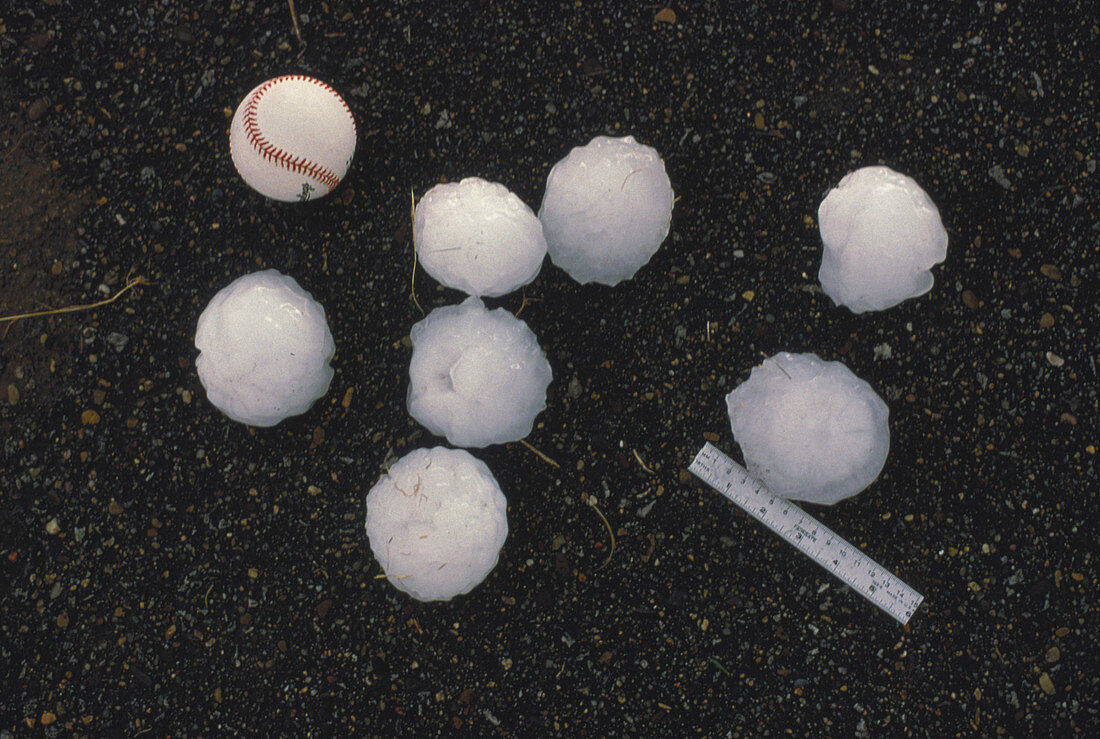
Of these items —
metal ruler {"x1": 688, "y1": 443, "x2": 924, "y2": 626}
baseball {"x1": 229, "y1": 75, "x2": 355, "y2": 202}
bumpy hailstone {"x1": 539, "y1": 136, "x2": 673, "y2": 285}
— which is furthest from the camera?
metal ruler {"x1": 688, "y1": 443, "x2": 924, "y2": 626}

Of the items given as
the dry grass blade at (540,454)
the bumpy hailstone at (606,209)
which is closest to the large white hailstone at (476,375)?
the dry grass blade at (540,454)

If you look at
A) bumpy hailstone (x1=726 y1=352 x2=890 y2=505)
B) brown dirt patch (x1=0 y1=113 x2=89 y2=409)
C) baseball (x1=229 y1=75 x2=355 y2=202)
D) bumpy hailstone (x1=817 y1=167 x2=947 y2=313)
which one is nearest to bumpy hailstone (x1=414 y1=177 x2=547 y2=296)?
baseball (x1=229 y1=75 x2=355 y2=202)

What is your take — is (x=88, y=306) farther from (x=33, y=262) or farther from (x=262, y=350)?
(x=262, y=350)

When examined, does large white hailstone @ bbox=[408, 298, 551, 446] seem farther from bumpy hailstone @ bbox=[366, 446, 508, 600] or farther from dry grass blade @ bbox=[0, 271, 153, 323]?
dry grass blade @ bbox=[0, 271, 153, 323]

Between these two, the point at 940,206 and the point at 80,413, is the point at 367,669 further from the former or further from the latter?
the point at 940,206

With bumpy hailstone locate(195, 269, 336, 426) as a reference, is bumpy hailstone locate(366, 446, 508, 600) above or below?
below

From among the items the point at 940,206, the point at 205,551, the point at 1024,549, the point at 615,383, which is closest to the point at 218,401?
the point at 205,551

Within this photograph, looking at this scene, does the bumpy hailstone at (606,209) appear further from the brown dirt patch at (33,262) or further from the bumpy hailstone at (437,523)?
the brown dirt patch at (33,262)
